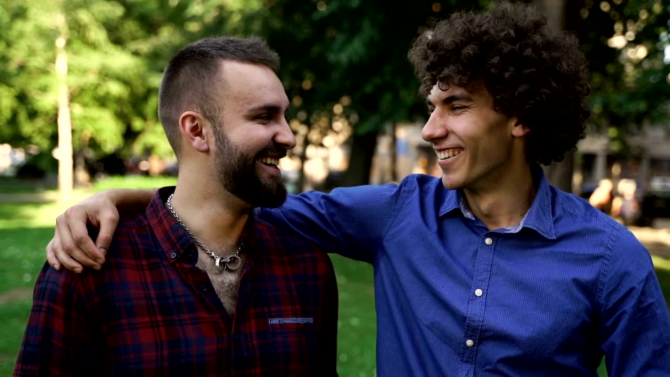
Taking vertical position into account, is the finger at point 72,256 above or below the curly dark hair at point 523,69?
below

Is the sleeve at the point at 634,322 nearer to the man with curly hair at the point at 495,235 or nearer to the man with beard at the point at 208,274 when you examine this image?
the man with curly hair at the point at 495,235

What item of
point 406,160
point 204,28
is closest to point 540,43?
point 204,28

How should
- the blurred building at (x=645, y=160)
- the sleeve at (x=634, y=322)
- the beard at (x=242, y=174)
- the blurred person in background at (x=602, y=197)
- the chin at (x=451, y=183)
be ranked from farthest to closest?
the blurred building at (x=645, y=160) < the blurred person in background at (x=602, y=197) < the chin at (x=451, y=183) < the beard at (x=242, y=174) < the sleeve at (x=634, y=322)

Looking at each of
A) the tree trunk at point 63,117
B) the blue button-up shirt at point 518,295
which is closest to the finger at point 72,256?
the blue button-up shirt at point 518,295

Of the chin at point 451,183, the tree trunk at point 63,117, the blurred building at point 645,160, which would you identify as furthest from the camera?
the blurred building at point 645,160

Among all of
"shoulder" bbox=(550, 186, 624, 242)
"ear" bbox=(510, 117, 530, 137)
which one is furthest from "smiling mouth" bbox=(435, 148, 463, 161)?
"shoulder" bbox=(550, 186, 624, 242)

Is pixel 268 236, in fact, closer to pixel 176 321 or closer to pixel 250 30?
pixel 176 321

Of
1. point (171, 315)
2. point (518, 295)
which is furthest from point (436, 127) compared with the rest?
point (171, 315)

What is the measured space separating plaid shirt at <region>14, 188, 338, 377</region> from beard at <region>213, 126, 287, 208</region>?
185 millimetres

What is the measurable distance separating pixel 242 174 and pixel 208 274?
0.40 m

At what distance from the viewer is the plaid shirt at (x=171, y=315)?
224 cm

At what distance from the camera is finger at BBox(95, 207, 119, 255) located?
94.6 inches

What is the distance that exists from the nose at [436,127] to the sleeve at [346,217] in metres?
0.32

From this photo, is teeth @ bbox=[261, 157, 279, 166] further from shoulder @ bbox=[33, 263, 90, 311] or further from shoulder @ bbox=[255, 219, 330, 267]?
shoulder @ bbox=[33, 263, 90, 311]
